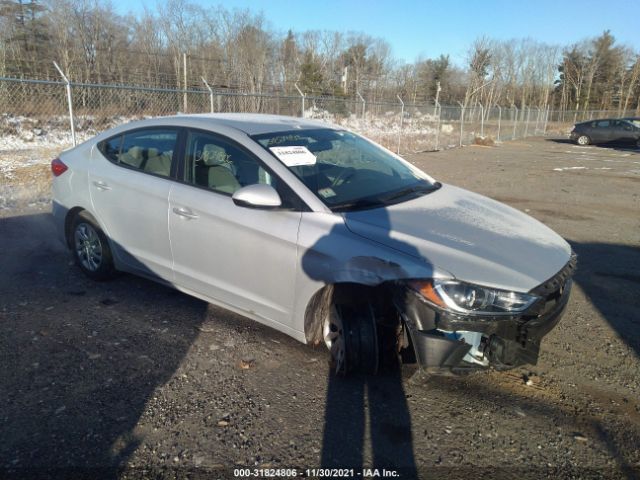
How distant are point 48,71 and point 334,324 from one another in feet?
61.9

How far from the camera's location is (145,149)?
411 centimetres

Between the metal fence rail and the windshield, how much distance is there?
239 inches

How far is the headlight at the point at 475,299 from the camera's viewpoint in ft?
8.46

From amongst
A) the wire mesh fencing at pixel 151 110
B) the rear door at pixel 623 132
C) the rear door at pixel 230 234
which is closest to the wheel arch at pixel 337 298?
the rear door at pixel 230 234

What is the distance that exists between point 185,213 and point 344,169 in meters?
1.26

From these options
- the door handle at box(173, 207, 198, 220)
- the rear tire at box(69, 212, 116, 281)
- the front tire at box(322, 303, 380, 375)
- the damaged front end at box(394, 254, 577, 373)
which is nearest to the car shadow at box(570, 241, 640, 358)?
the damaged front end at box(394, 254, 577, 373)

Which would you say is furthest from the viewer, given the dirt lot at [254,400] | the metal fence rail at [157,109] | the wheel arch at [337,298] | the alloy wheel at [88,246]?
the metal fence rail at [157,109]

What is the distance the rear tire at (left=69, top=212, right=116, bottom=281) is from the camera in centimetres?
437

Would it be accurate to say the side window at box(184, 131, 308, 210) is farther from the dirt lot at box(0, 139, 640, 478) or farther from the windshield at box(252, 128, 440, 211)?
the dirt lot at box(0, 139, 640, 478)

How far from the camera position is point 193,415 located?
108 inches

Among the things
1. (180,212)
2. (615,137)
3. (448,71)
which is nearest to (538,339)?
(180,212)

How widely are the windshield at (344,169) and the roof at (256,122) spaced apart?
0.10 metres

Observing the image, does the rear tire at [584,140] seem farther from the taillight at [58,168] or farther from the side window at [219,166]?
the taillight at [58,168]

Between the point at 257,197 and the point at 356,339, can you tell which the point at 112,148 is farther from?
the point at 356,339
